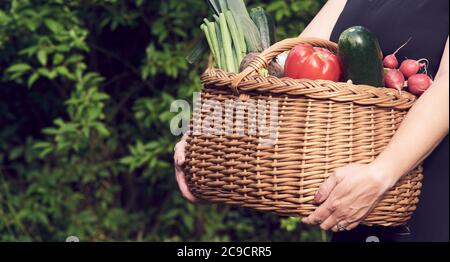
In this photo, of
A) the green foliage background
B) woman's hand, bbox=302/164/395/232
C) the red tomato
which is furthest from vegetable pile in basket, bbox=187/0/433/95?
the green foliage background

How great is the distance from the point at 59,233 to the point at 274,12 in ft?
4.53

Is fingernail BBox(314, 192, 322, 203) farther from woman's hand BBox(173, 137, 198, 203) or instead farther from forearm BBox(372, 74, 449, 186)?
woman's hand BBox(173, 137, 198, 203)

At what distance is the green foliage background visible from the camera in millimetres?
3535

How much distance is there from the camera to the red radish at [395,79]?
5.84 ft

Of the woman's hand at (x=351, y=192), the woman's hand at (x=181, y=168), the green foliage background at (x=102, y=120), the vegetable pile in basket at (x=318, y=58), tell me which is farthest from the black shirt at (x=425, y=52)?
the green foliage background at (x=102, y=120)

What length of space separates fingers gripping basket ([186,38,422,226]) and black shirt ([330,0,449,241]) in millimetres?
41

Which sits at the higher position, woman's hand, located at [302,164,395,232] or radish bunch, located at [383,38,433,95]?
radish bunch, located at [383,38,433,95]

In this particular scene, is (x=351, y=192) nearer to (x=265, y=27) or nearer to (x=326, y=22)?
(x=265, y=27)

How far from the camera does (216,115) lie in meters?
1.85

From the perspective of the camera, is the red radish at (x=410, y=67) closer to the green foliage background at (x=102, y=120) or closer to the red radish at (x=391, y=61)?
the red radish at (x=391, y=61)

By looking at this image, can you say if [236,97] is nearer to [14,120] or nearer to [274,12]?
[274,12]
